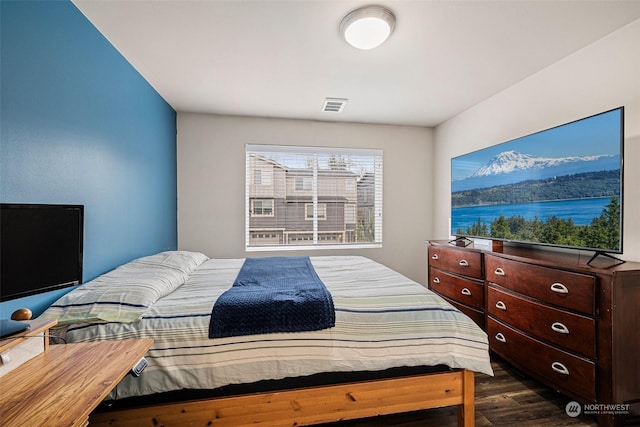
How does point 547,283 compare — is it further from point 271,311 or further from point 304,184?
point 304,184

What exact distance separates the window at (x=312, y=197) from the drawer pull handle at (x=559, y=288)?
220cm

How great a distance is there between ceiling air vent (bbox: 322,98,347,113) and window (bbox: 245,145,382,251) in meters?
0.58

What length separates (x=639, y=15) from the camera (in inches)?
67.1

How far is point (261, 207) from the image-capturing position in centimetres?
359

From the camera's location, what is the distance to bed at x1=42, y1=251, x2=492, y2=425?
4.32 ft

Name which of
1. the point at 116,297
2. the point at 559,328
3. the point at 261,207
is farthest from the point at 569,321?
the point at 261,207

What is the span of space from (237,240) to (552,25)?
11.4 feet

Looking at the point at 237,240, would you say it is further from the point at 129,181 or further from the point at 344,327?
the point at 344,327

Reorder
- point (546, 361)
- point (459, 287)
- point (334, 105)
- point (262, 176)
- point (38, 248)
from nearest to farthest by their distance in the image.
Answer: point (38, 248) < point (546, 361) < point (459, 287) < point (334, 105) < point (262, 176)

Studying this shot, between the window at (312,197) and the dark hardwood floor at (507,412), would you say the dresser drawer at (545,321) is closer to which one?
the dark hardwood floor at (507,412)

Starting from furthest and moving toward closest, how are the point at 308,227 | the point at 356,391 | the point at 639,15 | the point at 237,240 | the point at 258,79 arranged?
the point at 308,227 → the point at 237,240 → the point at 258,79 → the point at 639,15 → the point at 356,391

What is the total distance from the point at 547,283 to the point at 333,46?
2.23 metres

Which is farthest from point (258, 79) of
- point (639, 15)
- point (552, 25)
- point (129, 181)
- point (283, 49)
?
point (639, 15)
